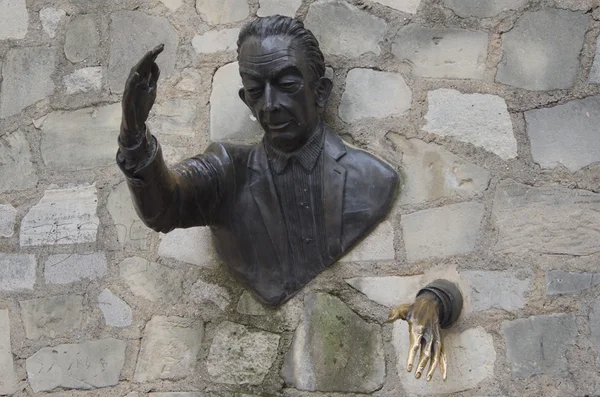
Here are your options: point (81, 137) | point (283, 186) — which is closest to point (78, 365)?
point (81, 137)

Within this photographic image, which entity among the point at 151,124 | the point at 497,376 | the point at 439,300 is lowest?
the point at 497,376

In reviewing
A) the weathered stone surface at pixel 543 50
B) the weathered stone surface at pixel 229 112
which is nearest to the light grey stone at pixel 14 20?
the weathered stone surface at pixel 229 112

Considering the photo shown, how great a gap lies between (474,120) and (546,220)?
0.28 meters

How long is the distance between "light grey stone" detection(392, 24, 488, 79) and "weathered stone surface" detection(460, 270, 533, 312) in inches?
18.4

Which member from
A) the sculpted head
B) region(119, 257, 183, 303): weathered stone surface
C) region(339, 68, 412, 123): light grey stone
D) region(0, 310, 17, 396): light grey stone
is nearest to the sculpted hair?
the sculpted head

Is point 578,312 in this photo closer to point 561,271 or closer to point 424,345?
point 561,271

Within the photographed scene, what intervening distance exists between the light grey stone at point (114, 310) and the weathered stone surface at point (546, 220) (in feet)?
3.02

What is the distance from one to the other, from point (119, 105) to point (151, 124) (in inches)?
4.7

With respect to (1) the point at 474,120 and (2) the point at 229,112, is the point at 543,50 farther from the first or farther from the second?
(2) the point at 229,112

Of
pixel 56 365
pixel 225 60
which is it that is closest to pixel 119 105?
pixel 225 60

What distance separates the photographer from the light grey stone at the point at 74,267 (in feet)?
8.77

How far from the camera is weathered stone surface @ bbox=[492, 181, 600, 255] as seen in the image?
7.73 feet

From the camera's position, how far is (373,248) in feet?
8.07

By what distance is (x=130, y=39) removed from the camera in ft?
9.04
